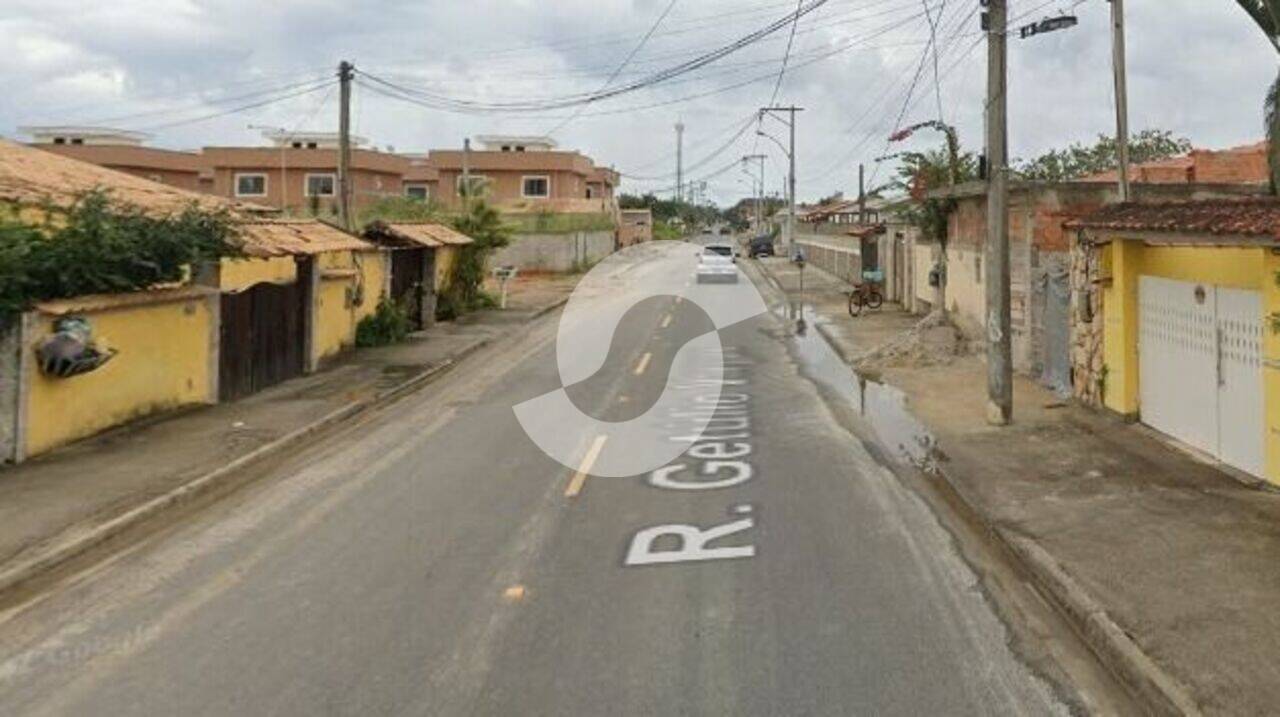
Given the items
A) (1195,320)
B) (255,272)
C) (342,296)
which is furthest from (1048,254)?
(255,272)

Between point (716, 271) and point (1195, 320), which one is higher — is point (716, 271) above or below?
below

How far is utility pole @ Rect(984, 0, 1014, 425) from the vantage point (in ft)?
42.1

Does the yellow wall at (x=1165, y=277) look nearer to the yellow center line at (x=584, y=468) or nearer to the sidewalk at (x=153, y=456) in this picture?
the yellow center line at (x=584, y=468)

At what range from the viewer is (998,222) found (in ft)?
42.2

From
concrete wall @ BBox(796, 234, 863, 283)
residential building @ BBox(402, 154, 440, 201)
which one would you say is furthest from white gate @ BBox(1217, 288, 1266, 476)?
residential building @ BBox(402, 154, 440, 201)

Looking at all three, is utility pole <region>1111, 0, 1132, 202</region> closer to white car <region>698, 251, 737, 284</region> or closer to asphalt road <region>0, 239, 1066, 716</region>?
asphalt road <region>0, 239, 1066, 716</region>

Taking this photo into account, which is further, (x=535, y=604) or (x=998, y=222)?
(x=998, y=222)

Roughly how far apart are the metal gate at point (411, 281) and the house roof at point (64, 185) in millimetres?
6145

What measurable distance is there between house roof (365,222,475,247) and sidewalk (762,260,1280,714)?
48.1ft

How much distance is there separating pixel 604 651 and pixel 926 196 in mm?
20085

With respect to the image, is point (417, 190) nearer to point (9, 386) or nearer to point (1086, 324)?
point (1086, 324)

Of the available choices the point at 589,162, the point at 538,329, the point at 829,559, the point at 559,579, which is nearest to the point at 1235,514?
the point at 829,559

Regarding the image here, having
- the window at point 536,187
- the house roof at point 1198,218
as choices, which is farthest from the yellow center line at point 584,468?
the window at point 536,187

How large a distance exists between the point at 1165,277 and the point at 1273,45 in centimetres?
267
